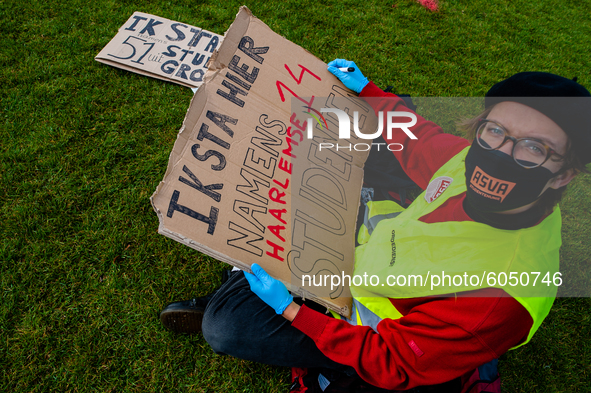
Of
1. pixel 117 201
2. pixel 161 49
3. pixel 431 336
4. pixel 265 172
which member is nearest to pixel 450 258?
pixel 431 336

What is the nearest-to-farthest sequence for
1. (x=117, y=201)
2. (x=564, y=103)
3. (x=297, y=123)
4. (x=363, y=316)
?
(x=564, y=103)
(x=363, y=316)
(x=297, y=123)
(x=117, y=201)

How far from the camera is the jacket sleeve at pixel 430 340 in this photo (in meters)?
1.10

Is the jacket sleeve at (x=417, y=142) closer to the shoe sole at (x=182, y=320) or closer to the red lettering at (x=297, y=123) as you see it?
the red lettering at (x=297, y=123)

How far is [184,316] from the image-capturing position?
1880 mm

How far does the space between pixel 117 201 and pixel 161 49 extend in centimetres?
156

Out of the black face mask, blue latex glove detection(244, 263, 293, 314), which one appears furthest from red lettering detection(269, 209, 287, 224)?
the black face mask

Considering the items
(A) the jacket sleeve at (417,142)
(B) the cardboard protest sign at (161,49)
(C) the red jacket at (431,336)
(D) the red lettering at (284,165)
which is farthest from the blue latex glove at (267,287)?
(B) the cardboard protest sign at (161,49)

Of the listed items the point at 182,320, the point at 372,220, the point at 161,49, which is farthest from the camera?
the point at 161,49

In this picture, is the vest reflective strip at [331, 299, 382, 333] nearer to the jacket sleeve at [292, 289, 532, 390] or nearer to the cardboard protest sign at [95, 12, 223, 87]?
the jacket sleeve at [292, 289, 532, 390]

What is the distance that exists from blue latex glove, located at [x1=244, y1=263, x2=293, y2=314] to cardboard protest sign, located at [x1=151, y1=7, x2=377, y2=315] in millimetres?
35

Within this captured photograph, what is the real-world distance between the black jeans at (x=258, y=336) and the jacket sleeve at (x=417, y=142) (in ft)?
3.58

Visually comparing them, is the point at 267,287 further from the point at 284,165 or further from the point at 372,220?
the point at 372,220

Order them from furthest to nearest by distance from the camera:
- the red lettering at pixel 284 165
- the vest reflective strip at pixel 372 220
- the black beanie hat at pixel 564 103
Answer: the vest reflective strip at pixel 372 220 < the red lettering at pixel 284 165 < the black beanie hat at pixel 564 103

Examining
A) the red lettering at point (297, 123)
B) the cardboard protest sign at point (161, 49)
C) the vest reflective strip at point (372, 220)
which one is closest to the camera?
the red lettering at point (297, 123)
